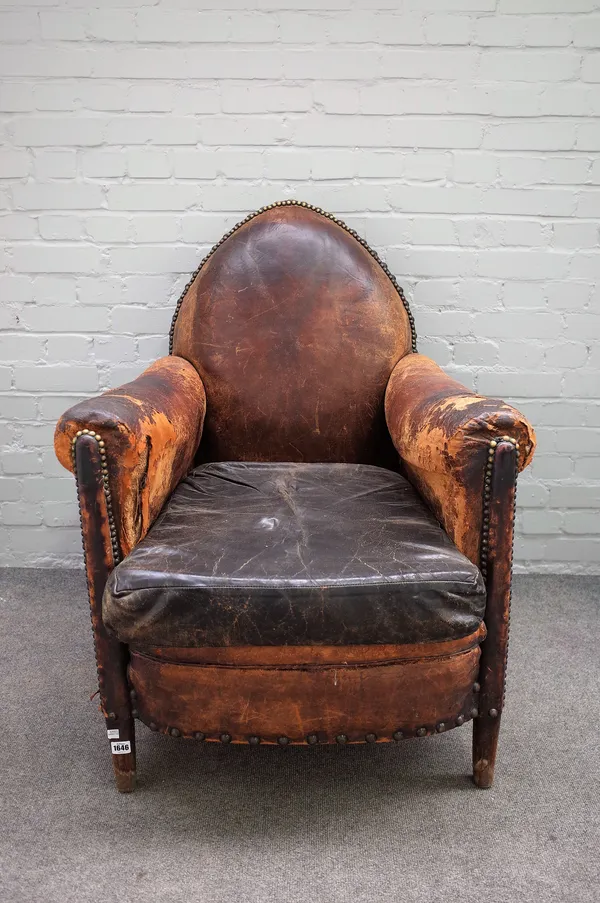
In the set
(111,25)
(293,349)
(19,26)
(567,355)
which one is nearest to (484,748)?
(293,349)

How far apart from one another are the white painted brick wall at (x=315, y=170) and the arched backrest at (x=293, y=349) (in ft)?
1.01

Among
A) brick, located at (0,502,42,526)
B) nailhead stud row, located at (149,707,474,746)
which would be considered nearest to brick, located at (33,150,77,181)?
brick, located at (0,502,42,526)

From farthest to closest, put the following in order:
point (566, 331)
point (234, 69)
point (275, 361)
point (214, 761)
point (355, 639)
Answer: point (566, 331)
point (234, 69)
point (275, 361)
point (214, 761)
point (355, 639)

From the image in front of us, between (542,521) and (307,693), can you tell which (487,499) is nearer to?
(307,693)

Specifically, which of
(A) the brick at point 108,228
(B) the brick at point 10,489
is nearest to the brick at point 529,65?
(A) the brick at point 108,228

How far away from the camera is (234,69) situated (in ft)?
7.05

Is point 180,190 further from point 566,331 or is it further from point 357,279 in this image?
point 566,331

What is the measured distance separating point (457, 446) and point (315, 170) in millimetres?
1157

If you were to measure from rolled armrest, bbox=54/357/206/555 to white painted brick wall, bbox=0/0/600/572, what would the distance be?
0.66 meters

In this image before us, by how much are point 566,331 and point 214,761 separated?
5.08 ft

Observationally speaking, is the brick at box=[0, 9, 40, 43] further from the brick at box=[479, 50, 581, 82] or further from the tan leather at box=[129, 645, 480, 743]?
the tan leather at box=[129, 645, 480, 743]

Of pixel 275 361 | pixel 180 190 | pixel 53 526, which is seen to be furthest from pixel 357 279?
pixel 53 526

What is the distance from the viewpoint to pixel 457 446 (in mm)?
1402

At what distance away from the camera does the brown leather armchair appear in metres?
1.29
